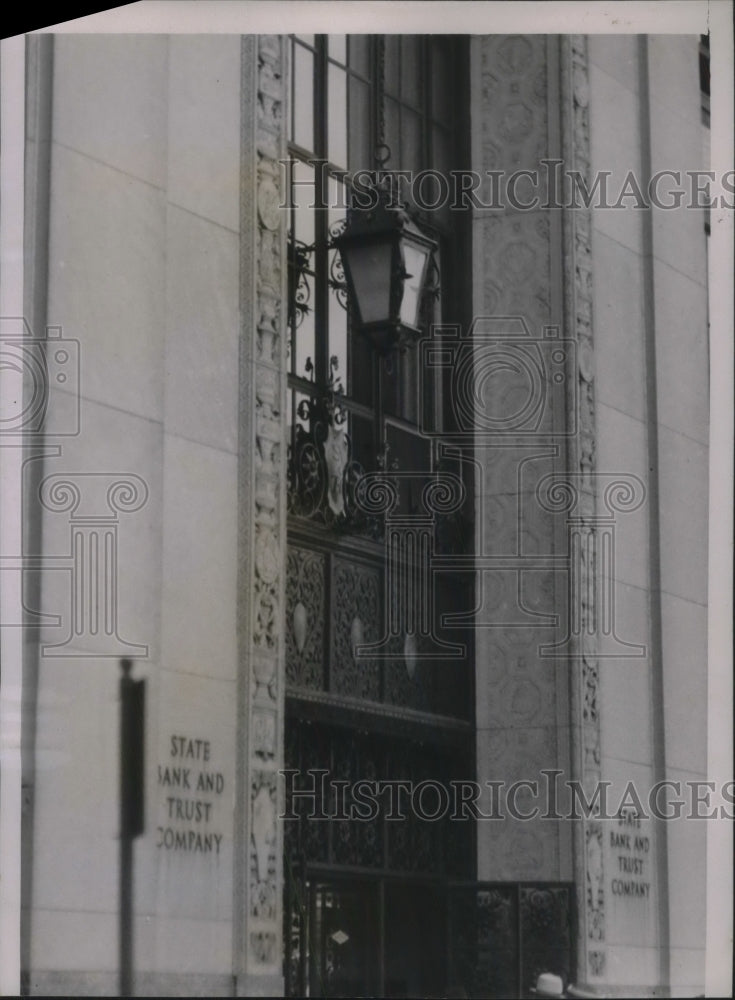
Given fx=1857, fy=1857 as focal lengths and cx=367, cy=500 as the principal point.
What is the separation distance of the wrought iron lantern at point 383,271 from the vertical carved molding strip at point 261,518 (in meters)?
0.38

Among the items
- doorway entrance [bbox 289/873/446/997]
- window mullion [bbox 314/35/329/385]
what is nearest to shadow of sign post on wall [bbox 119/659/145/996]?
doorway entrance [bbox 289/873/446/997]

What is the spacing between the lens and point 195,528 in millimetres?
7613

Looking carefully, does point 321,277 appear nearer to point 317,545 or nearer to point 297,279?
point 297,279

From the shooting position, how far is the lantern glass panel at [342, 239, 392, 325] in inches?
326

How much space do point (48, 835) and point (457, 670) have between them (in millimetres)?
2090

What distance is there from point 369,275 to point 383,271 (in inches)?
2.8

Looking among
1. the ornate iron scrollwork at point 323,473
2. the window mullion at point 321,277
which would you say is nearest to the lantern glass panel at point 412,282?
the window mullion at point 321,277

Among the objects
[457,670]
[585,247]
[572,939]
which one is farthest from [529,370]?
[572,939]

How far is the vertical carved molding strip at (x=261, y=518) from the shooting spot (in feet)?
24.7

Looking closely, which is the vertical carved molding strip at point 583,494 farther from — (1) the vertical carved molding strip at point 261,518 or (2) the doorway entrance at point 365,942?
(1) the vertical carved molding strip at point 261,518

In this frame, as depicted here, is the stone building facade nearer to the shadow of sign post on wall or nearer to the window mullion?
the shadow of sign post on wall

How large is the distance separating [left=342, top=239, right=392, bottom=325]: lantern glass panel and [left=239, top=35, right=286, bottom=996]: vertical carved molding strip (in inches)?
15.0

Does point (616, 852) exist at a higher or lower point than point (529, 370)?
lower

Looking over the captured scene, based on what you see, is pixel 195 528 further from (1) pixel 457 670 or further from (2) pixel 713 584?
(2) pixel 713 584
